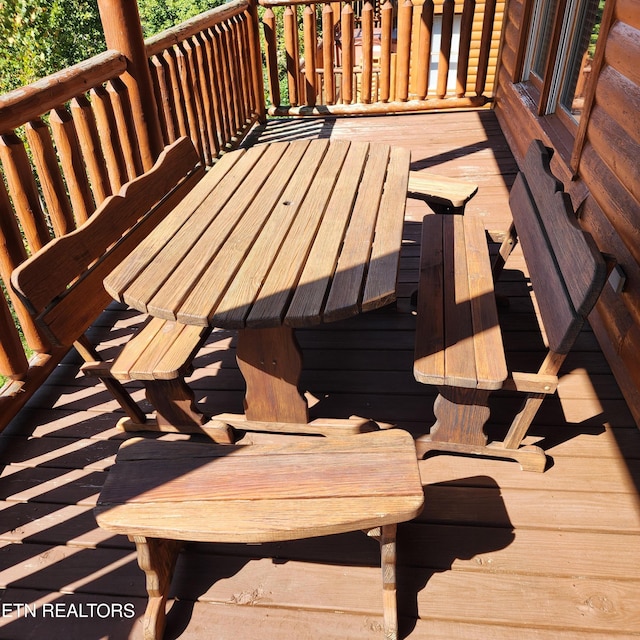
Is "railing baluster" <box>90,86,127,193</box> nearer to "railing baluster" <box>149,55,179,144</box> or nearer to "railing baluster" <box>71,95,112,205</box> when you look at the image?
"railing baluster" <box>71,95,112,205</box>

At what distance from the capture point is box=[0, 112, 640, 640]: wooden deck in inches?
60.7

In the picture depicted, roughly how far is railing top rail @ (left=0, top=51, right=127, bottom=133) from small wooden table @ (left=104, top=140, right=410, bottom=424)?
0.71 m

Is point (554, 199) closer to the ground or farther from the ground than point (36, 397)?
farther from the ground

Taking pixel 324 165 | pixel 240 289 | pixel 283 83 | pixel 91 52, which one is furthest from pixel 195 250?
pixel 283 83

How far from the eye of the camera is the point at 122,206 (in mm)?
2133

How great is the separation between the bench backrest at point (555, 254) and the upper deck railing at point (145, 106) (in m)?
1.96

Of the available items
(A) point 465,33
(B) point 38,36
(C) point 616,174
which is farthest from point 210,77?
(B) point 38,36

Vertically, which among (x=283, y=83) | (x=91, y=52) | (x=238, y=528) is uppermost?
(x=238, y=528)

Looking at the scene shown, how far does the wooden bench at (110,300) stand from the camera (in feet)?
5.46

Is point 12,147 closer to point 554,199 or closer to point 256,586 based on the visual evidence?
point 256,586

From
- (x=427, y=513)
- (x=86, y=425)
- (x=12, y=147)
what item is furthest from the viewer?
(x=86, y=425)

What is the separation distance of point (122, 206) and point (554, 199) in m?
1.65

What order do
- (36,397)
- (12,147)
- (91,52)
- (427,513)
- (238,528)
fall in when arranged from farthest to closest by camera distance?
(91,52) → (36,397) → (12,147) → (427,513) → (238,528)

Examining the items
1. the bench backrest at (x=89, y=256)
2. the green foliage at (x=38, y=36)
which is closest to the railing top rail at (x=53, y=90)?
the bench backrest at (x=89, y=256)
